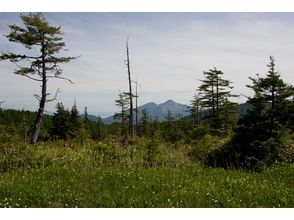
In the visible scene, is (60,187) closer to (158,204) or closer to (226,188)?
(158,204)

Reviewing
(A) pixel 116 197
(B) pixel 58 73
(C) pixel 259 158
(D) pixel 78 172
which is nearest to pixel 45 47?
(B) pixel 58 73

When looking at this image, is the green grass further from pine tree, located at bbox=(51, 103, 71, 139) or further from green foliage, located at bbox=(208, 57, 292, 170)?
pine tree, located at bbox=(51, 103, 71, 139)

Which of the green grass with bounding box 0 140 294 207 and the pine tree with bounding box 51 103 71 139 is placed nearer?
the green grass with bounding box 0 140 294 207

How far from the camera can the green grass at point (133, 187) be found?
8.07 m

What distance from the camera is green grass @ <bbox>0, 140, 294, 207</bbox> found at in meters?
8.07

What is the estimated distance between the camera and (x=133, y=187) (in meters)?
9.28

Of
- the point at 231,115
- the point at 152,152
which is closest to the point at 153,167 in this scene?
the point at 152,152

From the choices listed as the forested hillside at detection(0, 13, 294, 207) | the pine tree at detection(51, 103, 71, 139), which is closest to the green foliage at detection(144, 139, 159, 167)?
the forested hillside at detection(0, 13, 294, 207)

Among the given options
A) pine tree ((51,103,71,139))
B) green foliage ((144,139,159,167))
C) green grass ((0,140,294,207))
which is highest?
pine tree ((51,103,71,139))

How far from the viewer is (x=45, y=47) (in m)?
22.9

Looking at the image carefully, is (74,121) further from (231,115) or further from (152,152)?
(152,152)

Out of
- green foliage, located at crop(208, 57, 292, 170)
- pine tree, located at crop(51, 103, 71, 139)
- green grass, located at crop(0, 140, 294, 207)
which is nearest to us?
green grass, located at crop(0, 140, 294, 207)

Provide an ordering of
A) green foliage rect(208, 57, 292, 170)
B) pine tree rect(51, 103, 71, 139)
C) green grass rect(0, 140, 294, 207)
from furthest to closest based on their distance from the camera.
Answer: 1. pine tree rect(51, 103, 71, 139)
2. green foliage rect(208, 57, 292, 170)
3. green grass rect(0, 140, 294, 207)

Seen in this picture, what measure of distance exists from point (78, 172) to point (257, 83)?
15190 millimetres
